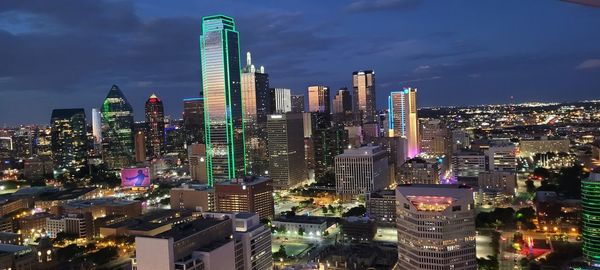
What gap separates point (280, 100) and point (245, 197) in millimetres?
23789

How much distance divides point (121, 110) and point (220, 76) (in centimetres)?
2047

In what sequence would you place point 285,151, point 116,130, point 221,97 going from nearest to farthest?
point 221,97 < point 285,151 < point 116,130

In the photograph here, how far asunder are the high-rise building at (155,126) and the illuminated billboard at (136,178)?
577 inches

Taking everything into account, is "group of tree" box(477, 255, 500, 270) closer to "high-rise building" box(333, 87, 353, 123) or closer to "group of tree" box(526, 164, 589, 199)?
"group of tree" box(526, 164, 589, 199)

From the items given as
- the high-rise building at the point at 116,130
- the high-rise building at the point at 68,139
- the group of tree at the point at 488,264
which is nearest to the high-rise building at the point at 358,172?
the group of tree at the point at 488,264

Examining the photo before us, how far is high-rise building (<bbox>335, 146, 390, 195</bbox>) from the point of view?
23.4 metres

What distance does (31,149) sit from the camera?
135 ft

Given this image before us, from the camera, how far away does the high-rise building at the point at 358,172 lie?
76.9 ft

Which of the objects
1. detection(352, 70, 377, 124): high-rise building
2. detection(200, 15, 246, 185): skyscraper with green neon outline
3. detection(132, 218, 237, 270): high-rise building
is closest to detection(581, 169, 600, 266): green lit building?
detection(132, 218, 237, 270): high-rise building

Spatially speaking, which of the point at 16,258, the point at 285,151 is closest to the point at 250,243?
the point at 16,258

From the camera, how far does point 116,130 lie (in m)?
40.1

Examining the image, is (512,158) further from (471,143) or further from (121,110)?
(121,110)

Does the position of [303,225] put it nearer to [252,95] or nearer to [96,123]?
[252,95]

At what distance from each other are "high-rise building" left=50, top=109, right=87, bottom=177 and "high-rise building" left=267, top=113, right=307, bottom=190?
16.4 m
